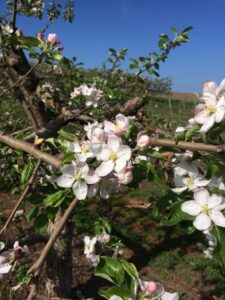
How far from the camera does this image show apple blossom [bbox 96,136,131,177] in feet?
4.09

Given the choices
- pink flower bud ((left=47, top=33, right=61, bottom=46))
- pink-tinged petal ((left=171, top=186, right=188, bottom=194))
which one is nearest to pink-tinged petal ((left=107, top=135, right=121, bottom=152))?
pink-tinged petal ((left=171, top=186, right=188, bottom=194))

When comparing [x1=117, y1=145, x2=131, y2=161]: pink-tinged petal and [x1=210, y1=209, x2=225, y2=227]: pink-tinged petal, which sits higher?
[x1=117, y1=145, x2=131, y2=161]: pink-tinged petal

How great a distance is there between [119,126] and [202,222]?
367mm

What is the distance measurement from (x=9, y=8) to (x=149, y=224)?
3.47m

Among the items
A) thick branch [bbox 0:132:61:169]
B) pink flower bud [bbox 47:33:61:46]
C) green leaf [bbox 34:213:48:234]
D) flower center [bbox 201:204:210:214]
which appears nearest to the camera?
flower center [bbox 201:204:210:214]

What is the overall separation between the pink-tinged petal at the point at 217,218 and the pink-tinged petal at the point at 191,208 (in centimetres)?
4

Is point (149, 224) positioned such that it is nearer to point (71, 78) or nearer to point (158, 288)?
point (71, 78)

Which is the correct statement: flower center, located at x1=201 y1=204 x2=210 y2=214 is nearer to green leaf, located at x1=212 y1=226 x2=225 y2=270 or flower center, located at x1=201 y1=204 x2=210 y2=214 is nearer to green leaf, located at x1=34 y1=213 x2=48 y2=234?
green leaf, located at x1=212 y1=226 x2=225 y2=270

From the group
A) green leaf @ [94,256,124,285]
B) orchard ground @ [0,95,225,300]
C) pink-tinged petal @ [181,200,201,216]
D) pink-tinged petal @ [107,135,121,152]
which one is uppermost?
pink-tinged petal @ [107,135,121,152]

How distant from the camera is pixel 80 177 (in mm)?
1324

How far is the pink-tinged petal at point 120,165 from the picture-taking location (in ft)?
4.08

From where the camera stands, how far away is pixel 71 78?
5.11 meters

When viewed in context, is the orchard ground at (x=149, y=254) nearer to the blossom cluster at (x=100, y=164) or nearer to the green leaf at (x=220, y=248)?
the blossom cluster at (x=100, y=164)

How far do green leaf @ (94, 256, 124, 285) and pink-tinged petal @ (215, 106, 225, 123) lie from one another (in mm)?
482
